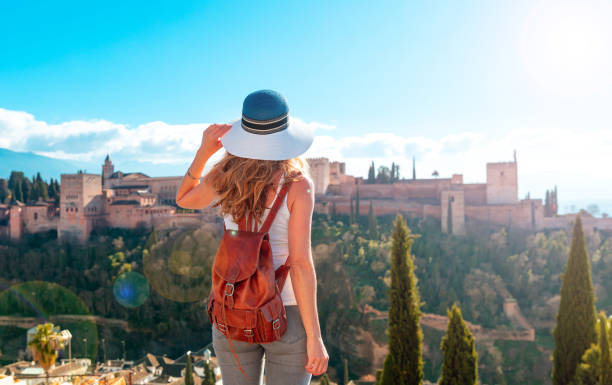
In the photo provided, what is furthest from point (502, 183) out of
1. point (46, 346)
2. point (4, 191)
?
point (4, 191)

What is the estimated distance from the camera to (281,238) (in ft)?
5.56

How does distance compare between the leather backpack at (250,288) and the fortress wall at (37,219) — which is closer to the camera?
the leather backpack at (250,288)

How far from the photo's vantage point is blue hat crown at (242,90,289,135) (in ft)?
5.51

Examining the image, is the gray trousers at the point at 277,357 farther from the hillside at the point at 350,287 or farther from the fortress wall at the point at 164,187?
the fortress wall at the point at 164,187

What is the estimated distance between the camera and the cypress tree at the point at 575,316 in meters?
9.01

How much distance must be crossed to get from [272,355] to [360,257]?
25.3m

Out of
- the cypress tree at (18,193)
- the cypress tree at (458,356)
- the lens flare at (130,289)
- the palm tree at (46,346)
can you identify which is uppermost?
the cypress tree at (18,193)

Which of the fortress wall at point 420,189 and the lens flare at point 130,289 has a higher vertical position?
the fortress wall at point 420,189

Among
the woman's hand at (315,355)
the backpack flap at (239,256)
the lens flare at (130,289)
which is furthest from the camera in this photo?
the lens flare at (130,289)

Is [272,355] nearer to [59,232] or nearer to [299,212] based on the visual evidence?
[299,212]

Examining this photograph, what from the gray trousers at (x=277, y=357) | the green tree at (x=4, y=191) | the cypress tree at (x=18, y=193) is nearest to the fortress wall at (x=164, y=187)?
the cypress tree at (x=18, y=193)

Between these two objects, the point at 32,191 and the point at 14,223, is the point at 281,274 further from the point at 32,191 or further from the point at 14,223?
the point at 32,191

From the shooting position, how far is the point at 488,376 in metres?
18.5

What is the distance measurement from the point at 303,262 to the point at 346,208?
33.0m
